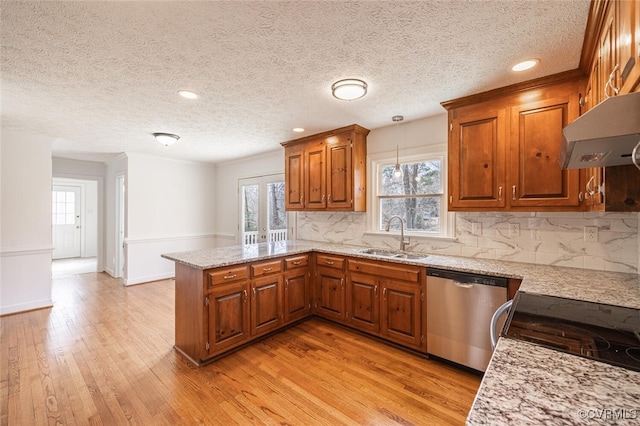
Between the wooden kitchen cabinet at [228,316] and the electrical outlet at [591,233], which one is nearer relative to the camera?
the electrical outlet at [591,233]

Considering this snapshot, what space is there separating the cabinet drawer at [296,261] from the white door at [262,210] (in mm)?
1380

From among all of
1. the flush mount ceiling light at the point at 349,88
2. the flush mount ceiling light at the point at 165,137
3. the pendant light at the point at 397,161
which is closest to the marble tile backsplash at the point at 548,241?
the pendant light at the point at 397,161

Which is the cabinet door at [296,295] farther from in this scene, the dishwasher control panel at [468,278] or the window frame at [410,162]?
the dishwasher control panel at [468,278]

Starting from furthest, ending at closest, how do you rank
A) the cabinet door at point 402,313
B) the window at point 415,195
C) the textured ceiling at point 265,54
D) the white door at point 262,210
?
the white door at point 262,210 < the window at point 415,195 < the cabinet door at point 402,313 < the textured ceiling at point 265,54

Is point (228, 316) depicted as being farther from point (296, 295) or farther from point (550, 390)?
point (550, 390)

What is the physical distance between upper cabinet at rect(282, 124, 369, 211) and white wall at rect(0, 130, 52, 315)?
3.56 metres

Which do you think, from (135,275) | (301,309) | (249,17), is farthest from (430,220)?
(135,275)

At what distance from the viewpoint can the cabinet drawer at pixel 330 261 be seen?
3.22 metres

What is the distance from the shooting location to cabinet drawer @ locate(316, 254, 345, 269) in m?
3.22

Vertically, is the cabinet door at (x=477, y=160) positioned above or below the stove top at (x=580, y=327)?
above

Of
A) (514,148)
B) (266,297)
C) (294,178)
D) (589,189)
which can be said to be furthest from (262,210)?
(589,189)

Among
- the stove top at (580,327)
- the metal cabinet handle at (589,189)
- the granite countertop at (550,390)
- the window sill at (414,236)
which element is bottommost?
the stove top at (580,327)

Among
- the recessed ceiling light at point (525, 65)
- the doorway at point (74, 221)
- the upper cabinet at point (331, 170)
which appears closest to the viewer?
the recessed ceiling light at point (525, 65)

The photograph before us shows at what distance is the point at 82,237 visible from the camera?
27.0ft
